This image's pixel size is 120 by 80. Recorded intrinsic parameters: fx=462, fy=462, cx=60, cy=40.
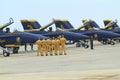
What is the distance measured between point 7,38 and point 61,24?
72.2 feet

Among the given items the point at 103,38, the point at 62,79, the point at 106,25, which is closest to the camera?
the point at 62,79

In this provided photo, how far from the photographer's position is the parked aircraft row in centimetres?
4134

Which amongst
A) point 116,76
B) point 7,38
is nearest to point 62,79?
point 116,76

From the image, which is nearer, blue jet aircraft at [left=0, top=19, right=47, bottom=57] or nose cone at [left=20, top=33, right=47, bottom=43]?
blue jet aircraft at [left=0, top=19, right=47, bottom=57]

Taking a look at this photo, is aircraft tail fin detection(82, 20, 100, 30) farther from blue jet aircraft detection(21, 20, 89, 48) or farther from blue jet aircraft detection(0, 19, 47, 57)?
blue jet aircraft detection(0, 19, 47, 57)

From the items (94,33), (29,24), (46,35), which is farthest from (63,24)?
(46,35)

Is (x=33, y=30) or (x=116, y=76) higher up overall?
(x=33, y=30)

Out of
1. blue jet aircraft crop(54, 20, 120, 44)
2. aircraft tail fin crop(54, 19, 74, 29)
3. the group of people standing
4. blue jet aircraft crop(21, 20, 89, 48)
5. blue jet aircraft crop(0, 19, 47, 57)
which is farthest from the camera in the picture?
aircraft tail fin crop(54, 19, 74, 29)

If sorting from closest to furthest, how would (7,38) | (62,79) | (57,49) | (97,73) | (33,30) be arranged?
(62,79)
(97,73)
(57,49)
(7,38)
(33,30)

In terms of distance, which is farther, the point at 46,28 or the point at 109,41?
the point at 109,41

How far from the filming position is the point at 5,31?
4294 centimetres

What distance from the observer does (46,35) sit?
175 ft

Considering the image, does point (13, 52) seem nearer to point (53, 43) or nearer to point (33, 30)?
point (53, 43)

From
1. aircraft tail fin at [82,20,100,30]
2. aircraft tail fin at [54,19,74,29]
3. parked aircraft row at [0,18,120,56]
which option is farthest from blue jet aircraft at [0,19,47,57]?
aircraft tail fin at [82,20,100,30]
